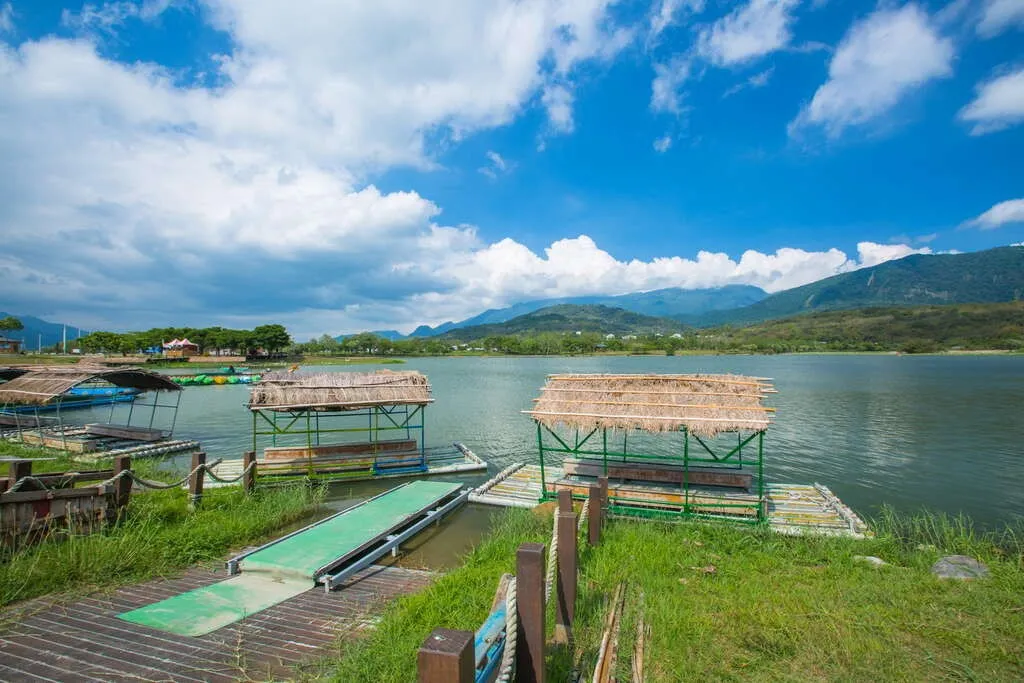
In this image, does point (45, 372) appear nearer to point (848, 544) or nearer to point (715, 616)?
point (715, 616)

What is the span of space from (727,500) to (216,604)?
10.2 metres

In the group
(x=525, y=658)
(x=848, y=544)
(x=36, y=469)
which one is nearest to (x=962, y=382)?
(x=848, y=544)

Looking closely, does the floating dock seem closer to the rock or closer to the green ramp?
the green ramp

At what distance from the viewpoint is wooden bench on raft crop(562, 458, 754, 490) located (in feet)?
41.3

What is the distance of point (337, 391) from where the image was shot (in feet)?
51.3

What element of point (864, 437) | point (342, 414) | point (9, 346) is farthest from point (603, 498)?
point (9, 346)

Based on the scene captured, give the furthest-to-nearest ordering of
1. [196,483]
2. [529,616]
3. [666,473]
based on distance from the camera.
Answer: [666,473] < [196,483] < [529,616]

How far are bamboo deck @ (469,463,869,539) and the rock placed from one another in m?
2.15

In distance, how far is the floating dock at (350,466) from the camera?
1546 centimetres

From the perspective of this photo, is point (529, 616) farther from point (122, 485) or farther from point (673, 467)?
point (673, 467)

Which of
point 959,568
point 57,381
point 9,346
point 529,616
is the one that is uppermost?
point 9,346

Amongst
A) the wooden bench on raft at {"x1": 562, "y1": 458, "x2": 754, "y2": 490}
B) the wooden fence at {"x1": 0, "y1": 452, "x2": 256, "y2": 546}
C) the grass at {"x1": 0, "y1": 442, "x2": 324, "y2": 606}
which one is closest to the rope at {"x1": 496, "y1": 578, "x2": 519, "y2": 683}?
the grass at {"x1": 0, "y1": 442, "x2": 324, "y2": 606}

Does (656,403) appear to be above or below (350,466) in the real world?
above

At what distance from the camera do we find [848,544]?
938 centimetres
